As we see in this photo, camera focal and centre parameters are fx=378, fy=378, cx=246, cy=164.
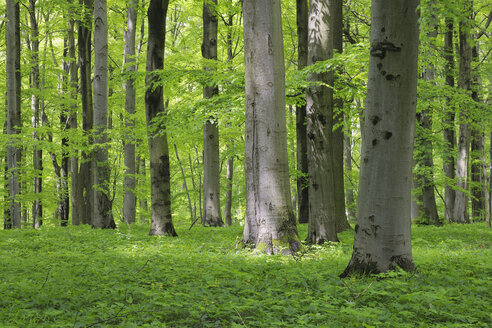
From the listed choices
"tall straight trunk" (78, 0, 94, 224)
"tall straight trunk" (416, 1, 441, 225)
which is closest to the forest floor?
"tall straight trunk" (78, 0, 94, 224)

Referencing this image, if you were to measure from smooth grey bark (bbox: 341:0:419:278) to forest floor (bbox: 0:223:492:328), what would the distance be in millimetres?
488

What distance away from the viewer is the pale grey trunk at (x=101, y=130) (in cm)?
1138

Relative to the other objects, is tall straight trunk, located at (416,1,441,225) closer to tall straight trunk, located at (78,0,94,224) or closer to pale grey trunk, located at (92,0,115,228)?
pale grey trunk, located at (92,0,115,228)

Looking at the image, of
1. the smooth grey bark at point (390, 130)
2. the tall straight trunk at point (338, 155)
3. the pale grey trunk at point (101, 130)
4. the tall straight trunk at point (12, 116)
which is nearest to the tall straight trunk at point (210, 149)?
the pale grey trunk at point (101, 130)

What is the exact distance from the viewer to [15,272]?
17.0 feet

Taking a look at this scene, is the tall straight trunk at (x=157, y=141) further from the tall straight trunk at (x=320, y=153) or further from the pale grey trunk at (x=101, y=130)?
the tall straight trunk at (x=320, y=153)

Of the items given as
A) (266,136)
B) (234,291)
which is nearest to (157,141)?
(266,136)

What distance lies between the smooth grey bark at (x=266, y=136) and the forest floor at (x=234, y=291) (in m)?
0.56

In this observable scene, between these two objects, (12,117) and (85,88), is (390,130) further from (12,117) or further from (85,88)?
(12,117)

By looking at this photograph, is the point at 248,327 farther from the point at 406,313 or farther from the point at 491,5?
the point at 491,5

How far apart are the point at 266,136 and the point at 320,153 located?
163 centimetres

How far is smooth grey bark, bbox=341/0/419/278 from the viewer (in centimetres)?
427

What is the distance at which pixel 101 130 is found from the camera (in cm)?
1173

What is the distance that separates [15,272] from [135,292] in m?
2.32
